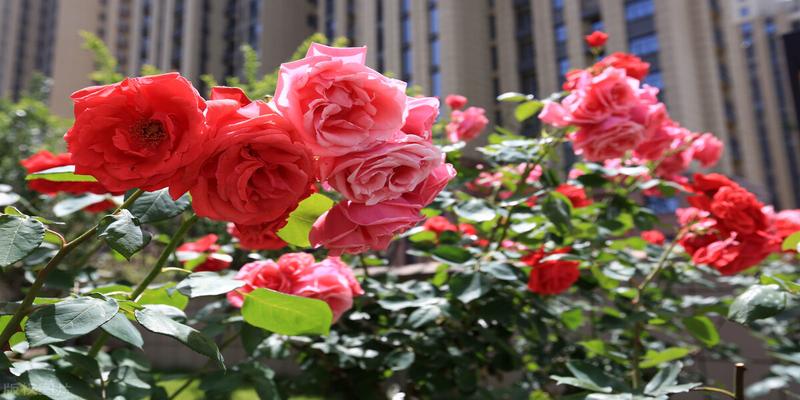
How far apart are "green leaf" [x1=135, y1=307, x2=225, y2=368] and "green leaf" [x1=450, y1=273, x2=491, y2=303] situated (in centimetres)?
52

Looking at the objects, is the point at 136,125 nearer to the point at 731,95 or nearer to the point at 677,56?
the point at 677,56

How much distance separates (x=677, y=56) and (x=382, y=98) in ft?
69.9

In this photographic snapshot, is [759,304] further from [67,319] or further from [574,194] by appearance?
[67,319]

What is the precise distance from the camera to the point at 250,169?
47 centimetres

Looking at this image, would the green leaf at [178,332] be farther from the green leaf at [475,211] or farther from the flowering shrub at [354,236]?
the green leaf at [475,211]

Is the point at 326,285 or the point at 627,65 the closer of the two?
the point at 326,285

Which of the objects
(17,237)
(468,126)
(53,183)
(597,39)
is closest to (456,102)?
(468,126)

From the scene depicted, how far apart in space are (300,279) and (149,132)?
1.49ft

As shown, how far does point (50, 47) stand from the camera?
37.5 m

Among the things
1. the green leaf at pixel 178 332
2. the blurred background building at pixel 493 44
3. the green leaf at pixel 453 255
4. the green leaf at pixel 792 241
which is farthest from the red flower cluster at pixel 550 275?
the blurred background building at pixel 493 44

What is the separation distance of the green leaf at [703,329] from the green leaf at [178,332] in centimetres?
99

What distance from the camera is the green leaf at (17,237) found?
0.48 m

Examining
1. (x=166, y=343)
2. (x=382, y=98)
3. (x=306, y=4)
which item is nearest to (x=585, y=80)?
(x=382, y=98)

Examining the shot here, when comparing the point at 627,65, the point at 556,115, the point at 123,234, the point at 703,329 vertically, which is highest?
the point at 627,65
